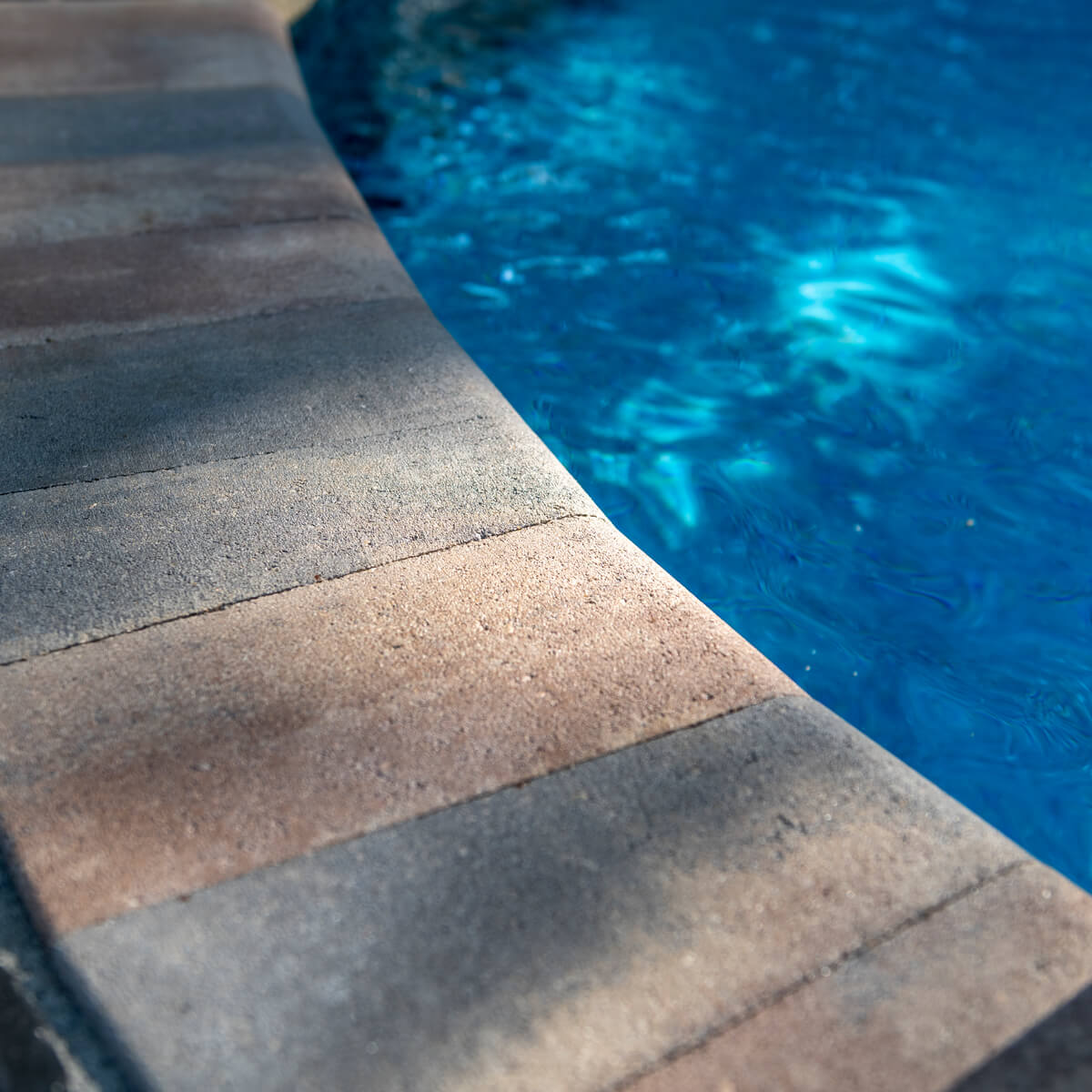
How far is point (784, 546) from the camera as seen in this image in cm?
450

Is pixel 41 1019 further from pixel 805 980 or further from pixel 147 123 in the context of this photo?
pixel 147 123

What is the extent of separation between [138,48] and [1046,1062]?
819 centimetres

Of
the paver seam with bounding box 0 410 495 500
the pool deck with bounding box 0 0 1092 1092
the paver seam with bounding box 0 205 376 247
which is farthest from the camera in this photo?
the paver seam with bounding box 0 205 376 247

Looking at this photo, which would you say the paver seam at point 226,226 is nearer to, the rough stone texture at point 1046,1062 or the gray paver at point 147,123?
the gray paver at point 147,123

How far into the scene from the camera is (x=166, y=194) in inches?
210

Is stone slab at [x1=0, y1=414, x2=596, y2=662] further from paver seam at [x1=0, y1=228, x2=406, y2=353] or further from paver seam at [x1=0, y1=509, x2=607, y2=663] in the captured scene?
paver seam at [x1=0, y1=228, x2=406, y2=353]

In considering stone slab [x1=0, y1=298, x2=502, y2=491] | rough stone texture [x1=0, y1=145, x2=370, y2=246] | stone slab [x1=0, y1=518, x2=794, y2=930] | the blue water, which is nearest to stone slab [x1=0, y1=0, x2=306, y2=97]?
the blue water

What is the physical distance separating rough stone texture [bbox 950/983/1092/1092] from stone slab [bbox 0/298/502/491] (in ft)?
7.50

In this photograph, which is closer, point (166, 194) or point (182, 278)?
point (182, 278)

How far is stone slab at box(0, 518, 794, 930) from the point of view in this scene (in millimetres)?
2225

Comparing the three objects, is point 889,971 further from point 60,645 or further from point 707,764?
point 60,645

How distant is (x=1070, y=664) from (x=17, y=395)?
4.38 meters

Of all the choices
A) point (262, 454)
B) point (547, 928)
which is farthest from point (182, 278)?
point (547, 928)

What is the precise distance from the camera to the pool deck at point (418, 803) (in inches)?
74.5
